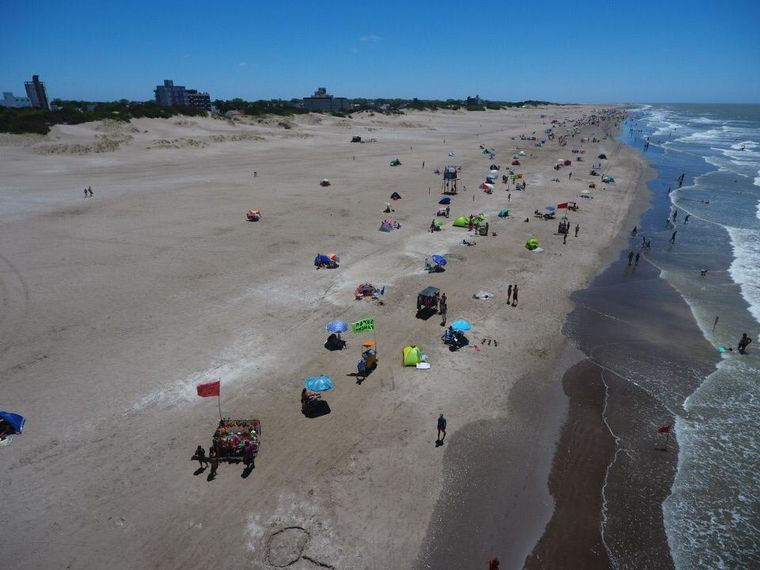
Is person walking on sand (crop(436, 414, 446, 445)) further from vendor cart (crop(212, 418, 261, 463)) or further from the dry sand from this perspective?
vendor cart (crop(212, 418, 261, 463))

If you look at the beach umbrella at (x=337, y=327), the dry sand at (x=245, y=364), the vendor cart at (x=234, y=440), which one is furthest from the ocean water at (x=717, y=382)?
the beach umbrella at (x=337, y=327)

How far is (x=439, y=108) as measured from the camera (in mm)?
193250

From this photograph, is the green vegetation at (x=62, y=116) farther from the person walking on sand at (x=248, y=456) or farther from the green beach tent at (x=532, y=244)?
the person walking on sand at (x=248, y=456)

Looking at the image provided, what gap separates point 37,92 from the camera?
4712 inches

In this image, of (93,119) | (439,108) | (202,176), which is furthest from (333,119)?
(439,108)

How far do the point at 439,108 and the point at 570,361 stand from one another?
192 meters

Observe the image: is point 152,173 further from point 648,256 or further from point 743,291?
point 743,291

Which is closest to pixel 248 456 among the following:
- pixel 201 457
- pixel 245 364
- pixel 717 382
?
pixel 201 457

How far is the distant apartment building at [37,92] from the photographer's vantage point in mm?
117125

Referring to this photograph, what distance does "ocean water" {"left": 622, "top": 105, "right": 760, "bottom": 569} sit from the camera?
39.7 ft

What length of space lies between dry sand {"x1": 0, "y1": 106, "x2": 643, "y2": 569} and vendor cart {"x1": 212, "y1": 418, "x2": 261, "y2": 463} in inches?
16.7

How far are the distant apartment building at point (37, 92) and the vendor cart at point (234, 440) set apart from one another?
140626 mm

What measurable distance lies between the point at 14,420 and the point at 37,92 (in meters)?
144

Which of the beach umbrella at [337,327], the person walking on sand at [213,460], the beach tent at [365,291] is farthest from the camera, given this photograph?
the beach tent at [365,291]
